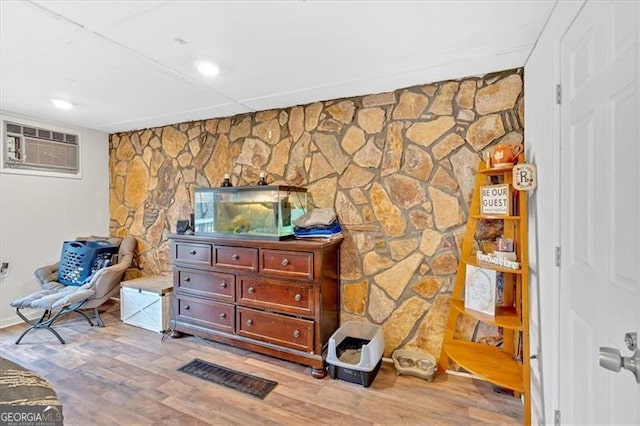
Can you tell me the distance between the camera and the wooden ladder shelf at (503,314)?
185 centimetres

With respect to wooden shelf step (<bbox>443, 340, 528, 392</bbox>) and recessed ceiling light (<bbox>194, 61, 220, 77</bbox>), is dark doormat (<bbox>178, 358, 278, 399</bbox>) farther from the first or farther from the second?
recessed ceiling light (<bbox>194, 61, 220, 77</bbox>)

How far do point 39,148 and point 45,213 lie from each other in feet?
2.47

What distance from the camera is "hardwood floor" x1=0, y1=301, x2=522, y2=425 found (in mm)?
1911

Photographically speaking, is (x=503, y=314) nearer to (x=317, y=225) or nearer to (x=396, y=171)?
(x=396, y=171)

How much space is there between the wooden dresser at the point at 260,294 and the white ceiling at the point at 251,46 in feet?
4.31

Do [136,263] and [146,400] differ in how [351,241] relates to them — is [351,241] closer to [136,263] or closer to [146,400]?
[146,400]

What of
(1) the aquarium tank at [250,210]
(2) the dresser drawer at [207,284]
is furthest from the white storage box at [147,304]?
(1) the aquarium tank at [250,210]

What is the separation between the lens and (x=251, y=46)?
1882 millimetres

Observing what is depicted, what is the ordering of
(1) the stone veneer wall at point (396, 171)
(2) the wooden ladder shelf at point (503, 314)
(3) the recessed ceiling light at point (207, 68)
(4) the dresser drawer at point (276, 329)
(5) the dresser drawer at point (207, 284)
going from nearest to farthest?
1. (2) the wooden ladder shelf at point (503, 314)
2. (3) the recessed ceiling light at point (207, 68)
3. (1) the stone veneer wall at point (396, 171)
4. (4) the dresser drawer at point (276, 329)
5. (5) the dresser drawer at point (207, 284)

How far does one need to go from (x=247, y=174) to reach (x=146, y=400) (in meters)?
2.11

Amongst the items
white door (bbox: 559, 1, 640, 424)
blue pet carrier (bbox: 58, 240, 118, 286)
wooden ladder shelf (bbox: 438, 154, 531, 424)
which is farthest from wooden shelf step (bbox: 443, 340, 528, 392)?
blue pet carrier (bbox: 58, 240, 118, 286)

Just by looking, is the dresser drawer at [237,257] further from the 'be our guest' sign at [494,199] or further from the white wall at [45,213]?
the white wall at [45,213]

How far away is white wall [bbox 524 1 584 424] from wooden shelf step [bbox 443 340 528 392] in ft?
0.41

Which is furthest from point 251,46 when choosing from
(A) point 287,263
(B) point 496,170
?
(B) point 496,170
